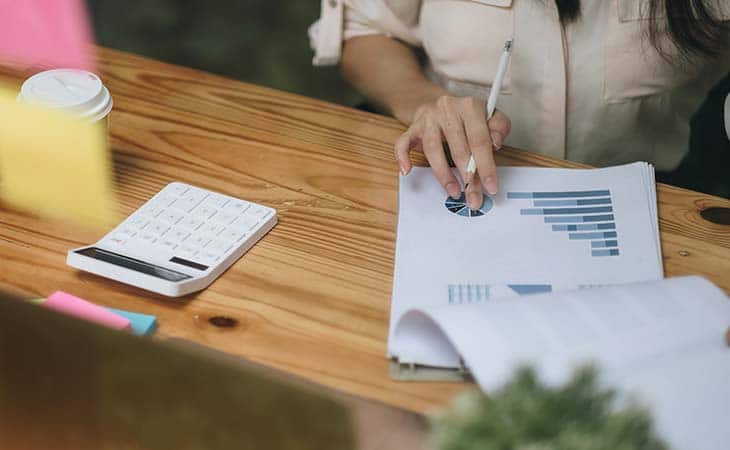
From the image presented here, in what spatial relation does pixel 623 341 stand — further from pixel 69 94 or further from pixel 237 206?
pixel 69 94

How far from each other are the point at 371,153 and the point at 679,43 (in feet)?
1.45

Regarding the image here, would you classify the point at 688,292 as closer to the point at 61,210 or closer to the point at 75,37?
the point at 61,210

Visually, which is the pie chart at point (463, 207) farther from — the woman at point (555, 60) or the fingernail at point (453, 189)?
the woman at point (555, 60)

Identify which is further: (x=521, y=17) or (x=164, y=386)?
(x=521, y=17)

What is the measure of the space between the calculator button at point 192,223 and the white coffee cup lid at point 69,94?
139 mm

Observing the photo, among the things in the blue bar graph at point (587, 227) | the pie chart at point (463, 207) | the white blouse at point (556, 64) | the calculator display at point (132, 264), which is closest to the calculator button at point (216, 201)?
the calculator display at point (132, 264)

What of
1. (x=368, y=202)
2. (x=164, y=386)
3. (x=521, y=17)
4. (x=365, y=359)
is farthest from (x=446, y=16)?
(x=164, y=386)

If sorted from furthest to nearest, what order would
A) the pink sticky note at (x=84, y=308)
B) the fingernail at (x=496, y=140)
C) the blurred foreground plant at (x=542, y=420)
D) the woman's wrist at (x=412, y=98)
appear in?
the woman's wrist at (x=412, y=98) < the fingernail at (x=496, y=140) < the pink sticky note at (x=84, y=308) < the blurred foreground plant at (x=542, y=420)

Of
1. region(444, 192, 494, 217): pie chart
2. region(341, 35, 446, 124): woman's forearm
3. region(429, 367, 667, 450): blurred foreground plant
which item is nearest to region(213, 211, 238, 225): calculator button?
region(444, 192, 494, 217): pie chart

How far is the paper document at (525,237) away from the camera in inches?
33.3

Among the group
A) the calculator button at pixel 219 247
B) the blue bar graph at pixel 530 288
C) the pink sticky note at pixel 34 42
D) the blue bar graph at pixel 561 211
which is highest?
the pink sticky note at pixel 34 42

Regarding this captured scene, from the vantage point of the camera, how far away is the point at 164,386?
1.83ft

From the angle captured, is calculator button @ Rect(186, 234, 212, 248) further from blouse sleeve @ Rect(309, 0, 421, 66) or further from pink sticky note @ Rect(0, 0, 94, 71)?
blouse sleeve @ Rect(309, 0, 421, 66)

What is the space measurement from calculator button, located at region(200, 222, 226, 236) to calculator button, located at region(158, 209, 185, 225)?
0.09 ft
